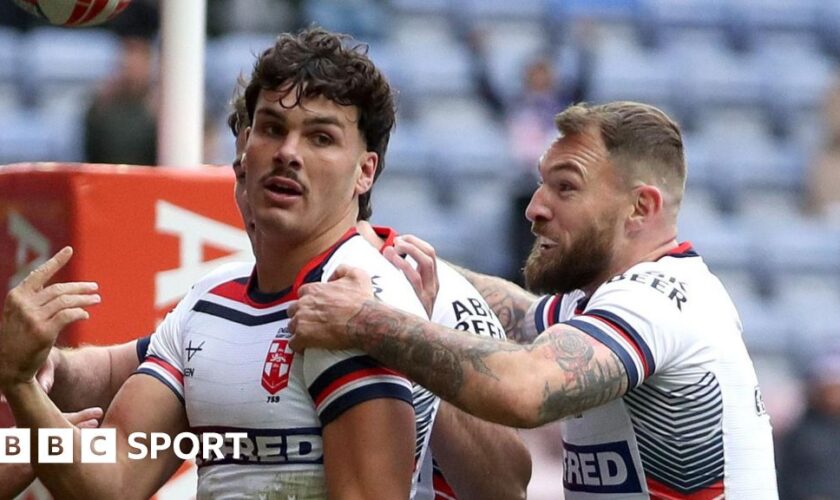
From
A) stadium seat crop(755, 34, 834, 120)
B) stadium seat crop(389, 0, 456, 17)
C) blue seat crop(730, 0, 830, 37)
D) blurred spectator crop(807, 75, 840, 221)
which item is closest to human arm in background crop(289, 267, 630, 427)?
blurred spectator crop(807, 75, 840, 221)

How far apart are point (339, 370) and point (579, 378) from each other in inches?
22.3

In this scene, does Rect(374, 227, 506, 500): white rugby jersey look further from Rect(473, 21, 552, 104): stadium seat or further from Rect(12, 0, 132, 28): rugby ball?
Rect(473, 21, 552, 104): stadium seat

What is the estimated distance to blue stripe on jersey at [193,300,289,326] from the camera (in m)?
3.78

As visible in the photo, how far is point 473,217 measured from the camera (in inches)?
414

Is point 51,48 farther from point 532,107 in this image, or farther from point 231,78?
point 532,107

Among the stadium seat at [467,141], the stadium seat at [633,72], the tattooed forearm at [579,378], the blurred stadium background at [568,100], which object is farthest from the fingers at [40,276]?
the stadium seat at [633,72]

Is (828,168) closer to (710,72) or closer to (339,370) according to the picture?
(710,72)

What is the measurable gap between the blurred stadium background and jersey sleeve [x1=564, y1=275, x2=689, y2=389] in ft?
16.8

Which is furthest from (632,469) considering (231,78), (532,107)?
(231,78)

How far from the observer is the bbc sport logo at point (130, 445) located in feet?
12.3

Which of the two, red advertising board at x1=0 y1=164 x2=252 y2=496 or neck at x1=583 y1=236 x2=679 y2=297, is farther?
red advertising board at x1=0 y1=164 x2=252 y2=496

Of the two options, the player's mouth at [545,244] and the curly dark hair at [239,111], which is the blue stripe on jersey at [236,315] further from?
the player's mouth at [545,244]

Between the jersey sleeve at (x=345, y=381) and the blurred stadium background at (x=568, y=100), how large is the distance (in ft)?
17.4

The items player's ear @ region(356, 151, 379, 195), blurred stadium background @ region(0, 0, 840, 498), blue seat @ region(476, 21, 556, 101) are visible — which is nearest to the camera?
player's ear @ region(356, 151, 379, 195)
